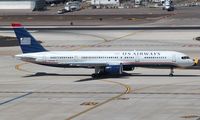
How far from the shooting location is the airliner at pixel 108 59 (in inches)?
3172

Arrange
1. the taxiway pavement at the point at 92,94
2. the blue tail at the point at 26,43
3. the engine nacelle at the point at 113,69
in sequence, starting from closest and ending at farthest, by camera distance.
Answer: the taxiway pavement at the point at 92,94 < the engine nacelle at the point at 113,69 < the blue tail at the point at 26,43

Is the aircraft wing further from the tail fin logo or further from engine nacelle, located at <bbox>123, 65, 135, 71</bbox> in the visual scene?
the tail fin logo

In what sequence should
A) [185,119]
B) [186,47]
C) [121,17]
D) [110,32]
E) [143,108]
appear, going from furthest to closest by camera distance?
[121,17], [110,32], [186,47], [143,108], [185,119]

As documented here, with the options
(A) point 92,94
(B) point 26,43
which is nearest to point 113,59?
(B) point 26,43

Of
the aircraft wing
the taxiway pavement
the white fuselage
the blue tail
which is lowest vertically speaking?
the taxiway pavement

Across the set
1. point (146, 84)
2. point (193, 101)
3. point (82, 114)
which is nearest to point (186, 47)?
point (146, 84)

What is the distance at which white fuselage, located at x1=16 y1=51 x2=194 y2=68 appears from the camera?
264ft

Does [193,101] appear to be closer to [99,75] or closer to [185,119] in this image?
[185,119]

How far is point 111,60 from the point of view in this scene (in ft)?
267

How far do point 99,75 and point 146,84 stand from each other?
874cm

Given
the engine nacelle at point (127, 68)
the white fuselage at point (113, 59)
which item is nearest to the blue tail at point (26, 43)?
the white fuselage at point (113, 59)

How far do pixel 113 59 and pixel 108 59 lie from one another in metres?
0.60

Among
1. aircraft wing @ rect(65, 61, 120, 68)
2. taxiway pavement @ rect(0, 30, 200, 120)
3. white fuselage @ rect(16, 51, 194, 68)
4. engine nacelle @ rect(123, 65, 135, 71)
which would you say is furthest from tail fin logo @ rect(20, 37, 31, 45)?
engine nacelle @ rect(123, 65, 135, 71)

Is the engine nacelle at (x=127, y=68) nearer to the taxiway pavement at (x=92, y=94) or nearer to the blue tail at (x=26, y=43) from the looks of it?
the taxiway pavement at (x=92, y=94)
